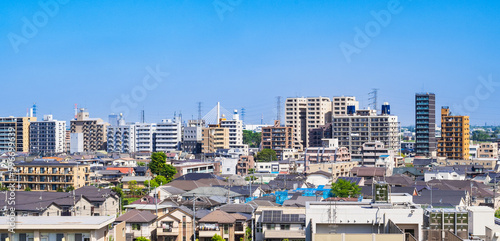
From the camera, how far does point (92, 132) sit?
49.8 meters

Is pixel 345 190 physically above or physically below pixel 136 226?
above

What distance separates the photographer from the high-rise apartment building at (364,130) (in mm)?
35719

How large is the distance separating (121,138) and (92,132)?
428 centimetres

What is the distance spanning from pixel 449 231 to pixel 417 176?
1831cm

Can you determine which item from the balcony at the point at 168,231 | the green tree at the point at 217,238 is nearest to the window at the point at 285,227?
the green tree at the point at 217,238

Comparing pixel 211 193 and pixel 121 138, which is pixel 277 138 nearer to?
pixel 121 138

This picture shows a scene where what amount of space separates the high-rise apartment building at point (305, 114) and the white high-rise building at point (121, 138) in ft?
40.1

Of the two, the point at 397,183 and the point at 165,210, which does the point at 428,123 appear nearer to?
the point at 397,183

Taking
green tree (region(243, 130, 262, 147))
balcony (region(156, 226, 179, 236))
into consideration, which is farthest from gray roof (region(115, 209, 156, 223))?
green tree (region(243, 130, 262, 147))

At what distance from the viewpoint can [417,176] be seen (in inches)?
978

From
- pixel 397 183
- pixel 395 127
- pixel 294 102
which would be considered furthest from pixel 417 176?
pixel 294 102

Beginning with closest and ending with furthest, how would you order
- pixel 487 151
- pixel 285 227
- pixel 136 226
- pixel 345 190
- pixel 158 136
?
pixel 285 227
pixel 136 226
pixel 345 190
pixel 487 151
pixel 158 136

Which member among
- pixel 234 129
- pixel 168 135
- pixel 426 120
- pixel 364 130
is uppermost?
pixel 426 120

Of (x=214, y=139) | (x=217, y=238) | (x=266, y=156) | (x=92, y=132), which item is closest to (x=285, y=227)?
(x=217, y=238)
